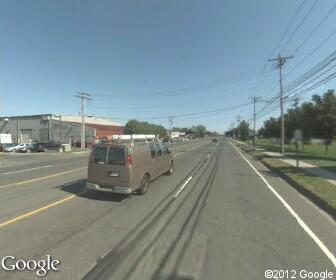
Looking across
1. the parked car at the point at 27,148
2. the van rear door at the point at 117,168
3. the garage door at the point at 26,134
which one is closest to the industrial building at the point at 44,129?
the garage door at the point at 26,134

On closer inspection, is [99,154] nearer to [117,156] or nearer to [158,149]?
[117,156]

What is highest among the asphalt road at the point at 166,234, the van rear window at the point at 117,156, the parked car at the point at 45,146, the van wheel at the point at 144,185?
the van rear window at the point at 117,156

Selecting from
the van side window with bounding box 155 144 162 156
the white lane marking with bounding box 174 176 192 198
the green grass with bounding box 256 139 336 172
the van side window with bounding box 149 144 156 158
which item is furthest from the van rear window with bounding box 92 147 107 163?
the green grass with bounding box 256 139 336 172

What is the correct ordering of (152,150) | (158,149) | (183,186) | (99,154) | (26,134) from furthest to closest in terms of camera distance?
(26,134)
(158,149)
(183,186)
(152,150)
(99,154)

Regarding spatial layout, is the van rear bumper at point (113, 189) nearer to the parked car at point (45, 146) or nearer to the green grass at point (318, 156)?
the green grass at point (318, 156)

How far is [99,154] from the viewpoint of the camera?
11867mm

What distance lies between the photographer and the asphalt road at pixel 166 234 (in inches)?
223

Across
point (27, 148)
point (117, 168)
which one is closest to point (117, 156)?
point (117, 168)

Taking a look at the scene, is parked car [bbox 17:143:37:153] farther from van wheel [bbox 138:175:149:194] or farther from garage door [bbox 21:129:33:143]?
van wheel [bbox 138:175:149:194]

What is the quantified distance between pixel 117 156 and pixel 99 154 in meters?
0.68

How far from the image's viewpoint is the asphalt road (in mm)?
5672

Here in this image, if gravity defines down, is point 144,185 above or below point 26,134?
below

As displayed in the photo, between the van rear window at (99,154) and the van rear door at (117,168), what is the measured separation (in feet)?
0.60

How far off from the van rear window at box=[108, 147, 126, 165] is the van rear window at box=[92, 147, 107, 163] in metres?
0.23
